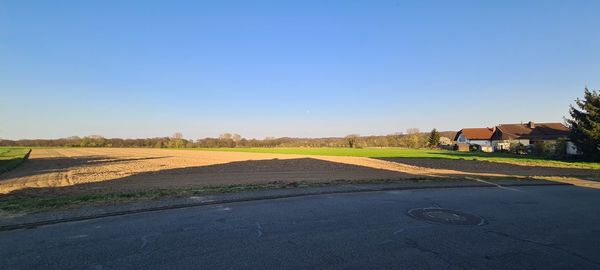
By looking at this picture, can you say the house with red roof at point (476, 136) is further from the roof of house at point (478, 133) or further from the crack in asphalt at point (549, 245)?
the crack in asphalt at point (549, 245)

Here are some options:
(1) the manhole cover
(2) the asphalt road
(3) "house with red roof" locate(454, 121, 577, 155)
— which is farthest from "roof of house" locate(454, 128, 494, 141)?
(2) the asphalt road

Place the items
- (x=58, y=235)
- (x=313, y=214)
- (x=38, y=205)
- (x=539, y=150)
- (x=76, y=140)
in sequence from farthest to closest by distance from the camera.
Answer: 1. (x=76, y=140)
2. (x=539, y=150)
3. (x=38, y=205)
4. (x=313, y=214)
5. (x=58, y=235)

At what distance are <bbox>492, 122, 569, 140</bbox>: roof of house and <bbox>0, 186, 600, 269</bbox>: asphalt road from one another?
251ft

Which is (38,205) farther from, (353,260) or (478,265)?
(478,265)

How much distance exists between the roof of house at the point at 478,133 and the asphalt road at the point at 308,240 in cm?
9433

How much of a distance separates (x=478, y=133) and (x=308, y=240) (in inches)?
4070

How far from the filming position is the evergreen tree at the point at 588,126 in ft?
123

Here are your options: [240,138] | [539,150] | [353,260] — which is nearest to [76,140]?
[240,138]

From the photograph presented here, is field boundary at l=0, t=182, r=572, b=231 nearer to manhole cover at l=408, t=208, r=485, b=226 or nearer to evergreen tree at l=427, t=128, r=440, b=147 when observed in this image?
manhole cover at l=408, t=208, r=485, b=226

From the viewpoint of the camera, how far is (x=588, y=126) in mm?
38531

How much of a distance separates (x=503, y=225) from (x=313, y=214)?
4030 mm

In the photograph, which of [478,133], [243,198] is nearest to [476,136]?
[478,133]

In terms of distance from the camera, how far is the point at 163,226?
671 centimetres

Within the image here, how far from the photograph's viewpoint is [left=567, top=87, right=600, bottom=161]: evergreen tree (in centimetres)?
3744
